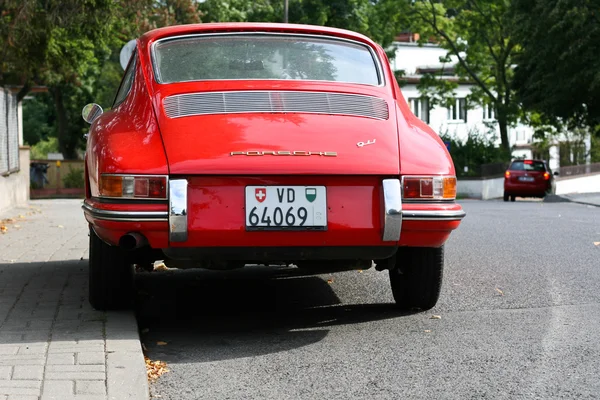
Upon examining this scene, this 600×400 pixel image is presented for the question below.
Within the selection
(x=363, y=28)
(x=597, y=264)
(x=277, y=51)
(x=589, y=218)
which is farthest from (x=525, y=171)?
(x=277, y=51)

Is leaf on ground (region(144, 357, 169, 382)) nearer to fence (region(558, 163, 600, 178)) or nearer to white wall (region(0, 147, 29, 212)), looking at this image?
white wall (region(0, 147, 29, 212))

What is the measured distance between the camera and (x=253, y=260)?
5.48m

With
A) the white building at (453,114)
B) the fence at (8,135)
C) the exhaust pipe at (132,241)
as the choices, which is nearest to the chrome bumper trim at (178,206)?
the exhaust pipe at (132,241)

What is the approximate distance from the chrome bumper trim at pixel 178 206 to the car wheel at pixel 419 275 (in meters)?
1.52

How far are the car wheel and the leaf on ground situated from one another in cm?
180

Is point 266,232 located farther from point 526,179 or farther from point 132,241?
point 526,179

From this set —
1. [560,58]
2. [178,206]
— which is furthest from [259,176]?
[560,58]

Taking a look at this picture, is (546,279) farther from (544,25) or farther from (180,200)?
(544,25)

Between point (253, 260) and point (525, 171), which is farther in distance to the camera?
point (525, 171)

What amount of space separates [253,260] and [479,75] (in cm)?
5726

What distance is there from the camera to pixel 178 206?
5148 mm

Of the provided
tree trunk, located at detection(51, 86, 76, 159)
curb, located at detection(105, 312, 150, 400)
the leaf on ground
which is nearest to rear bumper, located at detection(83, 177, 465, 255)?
curb, located at detection(105, 312, 150, 400)

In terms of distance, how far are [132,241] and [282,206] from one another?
2.63 feet

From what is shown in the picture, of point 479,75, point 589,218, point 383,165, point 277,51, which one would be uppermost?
point 479,75
